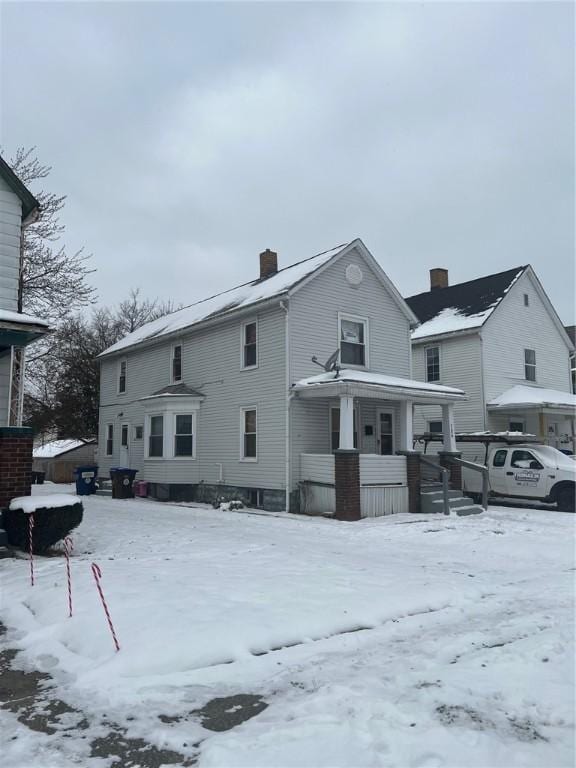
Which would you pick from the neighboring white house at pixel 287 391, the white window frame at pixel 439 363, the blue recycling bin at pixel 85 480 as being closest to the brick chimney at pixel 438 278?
the white window frame at pixel 439 363

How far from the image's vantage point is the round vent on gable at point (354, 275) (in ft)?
62.0

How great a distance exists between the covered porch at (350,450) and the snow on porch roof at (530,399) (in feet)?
16.1

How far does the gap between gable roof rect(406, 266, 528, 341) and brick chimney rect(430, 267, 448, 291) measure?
119 cm

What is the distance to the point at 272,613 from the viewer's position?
6.36m

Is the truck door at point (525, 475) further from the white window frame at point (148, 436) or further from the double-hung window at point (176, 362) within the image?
the double-hung window at point (176, 362)

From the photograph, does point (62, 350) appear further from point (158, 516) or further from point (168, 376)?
point (158, 516)

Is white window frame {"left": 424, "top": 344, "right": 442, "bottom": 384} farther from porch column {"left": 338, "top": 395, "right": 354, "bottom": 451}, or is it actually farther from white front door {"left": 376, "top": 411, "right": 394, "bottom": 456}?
porch column {"left": 338, "top": 395, "right": 354, "bottom": 451}

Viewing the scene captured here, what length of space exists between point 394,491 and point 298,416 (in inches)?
130

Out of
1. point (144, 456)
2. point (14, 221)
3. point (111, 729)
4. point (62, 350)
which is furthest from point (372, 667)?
point (62, 350)

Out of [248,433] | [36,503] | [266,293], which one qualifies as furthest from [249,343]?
[36,503]

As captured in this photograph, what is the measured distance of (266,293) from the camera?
18047 mm

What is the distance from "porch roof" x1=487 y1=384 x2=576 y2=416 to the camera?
2180 cm

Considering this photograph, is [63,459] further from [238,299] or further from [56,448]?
[238,299]

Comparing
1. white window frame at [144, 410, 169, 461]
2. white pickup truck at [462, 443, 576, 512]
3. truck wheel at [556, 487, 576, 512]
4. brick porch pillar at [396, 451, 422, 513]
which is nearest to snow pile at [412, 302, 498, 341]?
white pickup truck at [462, 443, 576, 512]
